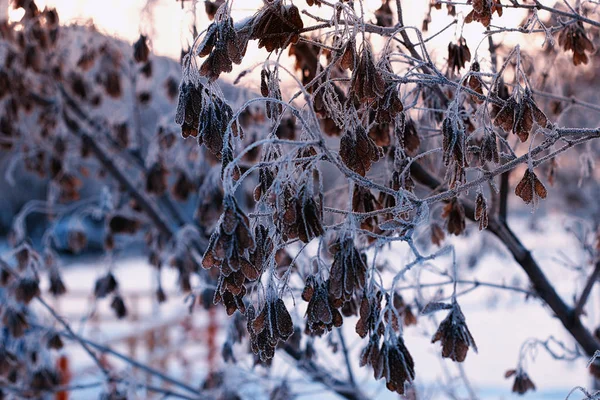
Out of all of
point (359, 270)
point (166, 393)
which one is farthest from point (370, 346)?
point (166, 393)

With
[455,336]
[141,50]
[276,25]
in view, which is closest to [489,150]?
[455,336]

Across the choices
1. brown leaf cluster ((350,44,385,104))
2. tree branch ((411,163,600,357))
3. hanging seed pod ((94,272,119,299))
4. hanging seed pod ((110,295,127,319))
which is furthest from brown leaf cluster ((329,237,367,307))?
hanging seed pod ((110,295,127,319))

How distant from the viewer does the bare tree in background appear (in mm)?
1271

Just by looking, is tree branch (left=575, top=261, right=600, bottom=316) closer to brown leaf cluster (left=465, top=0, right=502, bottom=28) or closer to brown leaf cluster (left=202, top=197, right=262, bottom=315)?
brown leaf cluster (left=465, top=0, right=502, bottom=28)

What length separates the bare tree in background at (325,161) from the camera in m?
1.27

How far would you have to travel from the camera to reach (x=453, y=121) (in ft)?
4.40

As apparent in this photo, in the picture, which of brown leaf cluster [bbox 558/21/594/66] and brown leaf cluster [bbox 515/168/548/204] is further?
brown leaf cluster [bbox 558/21/594/66]

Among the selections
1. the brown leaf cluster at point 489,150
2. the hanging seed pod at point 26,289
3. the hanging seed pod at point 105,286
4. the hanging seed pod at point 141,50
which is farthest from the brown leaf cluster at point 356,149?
the hanging seed pod at point 105,286

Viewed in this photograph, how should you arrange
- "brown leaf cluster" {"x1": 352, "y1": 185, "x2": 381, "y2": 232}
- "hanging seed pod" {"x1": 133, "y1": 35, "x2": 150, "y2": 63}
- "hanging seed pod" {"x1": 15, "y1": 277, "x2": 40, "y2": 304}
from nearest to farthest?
"brown leaf cluster" {"x1": 352, "y1": 185, "x2": 381, "y2": 232} → "hanging seed pod" {"x1": 133, "y1": 35, "x2": 150, "y2": 63} → "hanging seed pod" {"x1": 15, "y1": 277, "x2": 40, "y2": 304}

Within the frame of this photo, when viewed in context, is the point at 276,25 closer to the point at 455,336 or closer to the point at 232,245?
the point at 232,245

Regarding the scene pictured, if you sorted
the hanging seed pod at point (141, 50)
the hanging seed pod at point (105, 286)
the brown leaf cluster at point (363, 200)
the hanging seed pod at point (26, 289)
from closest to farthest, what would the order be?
the brown leaf cluster at point (363, 200) < the hanging seed pod at point (141, 50) < the hanging seed pod at point (26, 289) < the hanging seed pod at point (105, 286)

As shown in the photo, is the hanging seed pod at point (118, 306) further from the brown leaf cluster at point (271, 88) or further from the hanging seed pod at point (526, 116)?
the hanging seed pod at point (526, 116)

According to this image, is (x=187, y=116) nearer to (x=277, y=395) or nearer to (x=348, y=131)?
(x=348, y=131)

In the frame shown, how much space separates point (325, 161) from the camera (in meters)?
1.30
